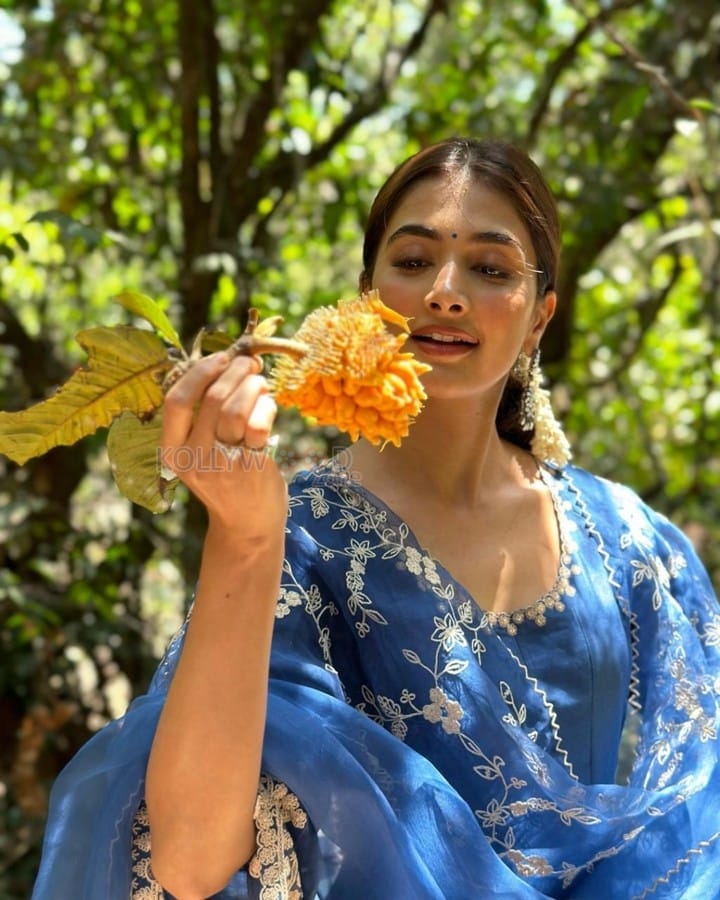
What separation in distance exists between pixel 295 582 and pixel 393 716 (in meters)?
0.20

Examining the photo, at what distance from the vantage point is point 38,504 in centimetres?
295

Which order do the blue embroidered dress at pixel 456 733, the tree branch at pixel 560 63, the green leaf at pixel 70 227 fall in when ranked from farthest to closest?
the tree branch at pixel 560 63 → the green leaf at pixel 70 227 → the blue embroidered dress at pixel 456 733

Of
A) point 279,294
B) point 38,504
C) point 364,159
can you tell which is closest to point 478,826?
point 38,504

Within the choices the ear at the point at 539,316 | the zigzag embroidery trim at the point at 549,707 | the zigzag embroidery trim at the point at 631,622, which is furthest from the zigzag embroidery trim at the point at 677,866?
the ear at the point at 539,316

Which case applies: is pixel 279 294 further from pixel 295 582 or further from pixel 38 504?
pixel 295 582

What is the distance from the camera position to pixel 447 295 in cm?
140

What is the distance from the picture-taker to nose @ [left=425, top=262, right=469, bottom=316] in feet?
4.61

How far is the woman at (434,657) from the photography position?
1060 millimetres

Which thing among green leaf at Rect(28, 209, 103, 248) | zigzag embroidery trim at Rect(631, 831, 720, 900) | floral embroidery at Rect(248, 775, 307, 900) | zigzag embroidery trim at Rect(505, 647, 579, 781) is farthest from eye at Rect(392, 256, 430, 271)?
green leaf at Rect(28, 209, 103, 248)

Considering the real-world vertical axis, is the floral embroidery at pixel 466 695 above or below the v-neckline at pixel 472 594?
below

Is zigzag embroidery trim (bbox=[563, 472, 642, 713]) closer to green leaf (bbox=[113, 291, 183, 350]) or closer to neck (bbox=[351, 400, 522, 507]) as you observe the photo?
neck (bbox=[351, 400, 522, 507])

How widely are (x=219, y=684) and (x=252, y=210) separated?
8.59ft

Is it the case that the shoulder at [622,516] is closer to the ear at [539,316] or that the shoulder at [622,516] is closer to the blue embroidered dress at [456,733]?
the blue embroidered dress at [456,733]

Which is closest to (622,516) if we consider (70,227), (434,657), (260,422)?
(434,657)
